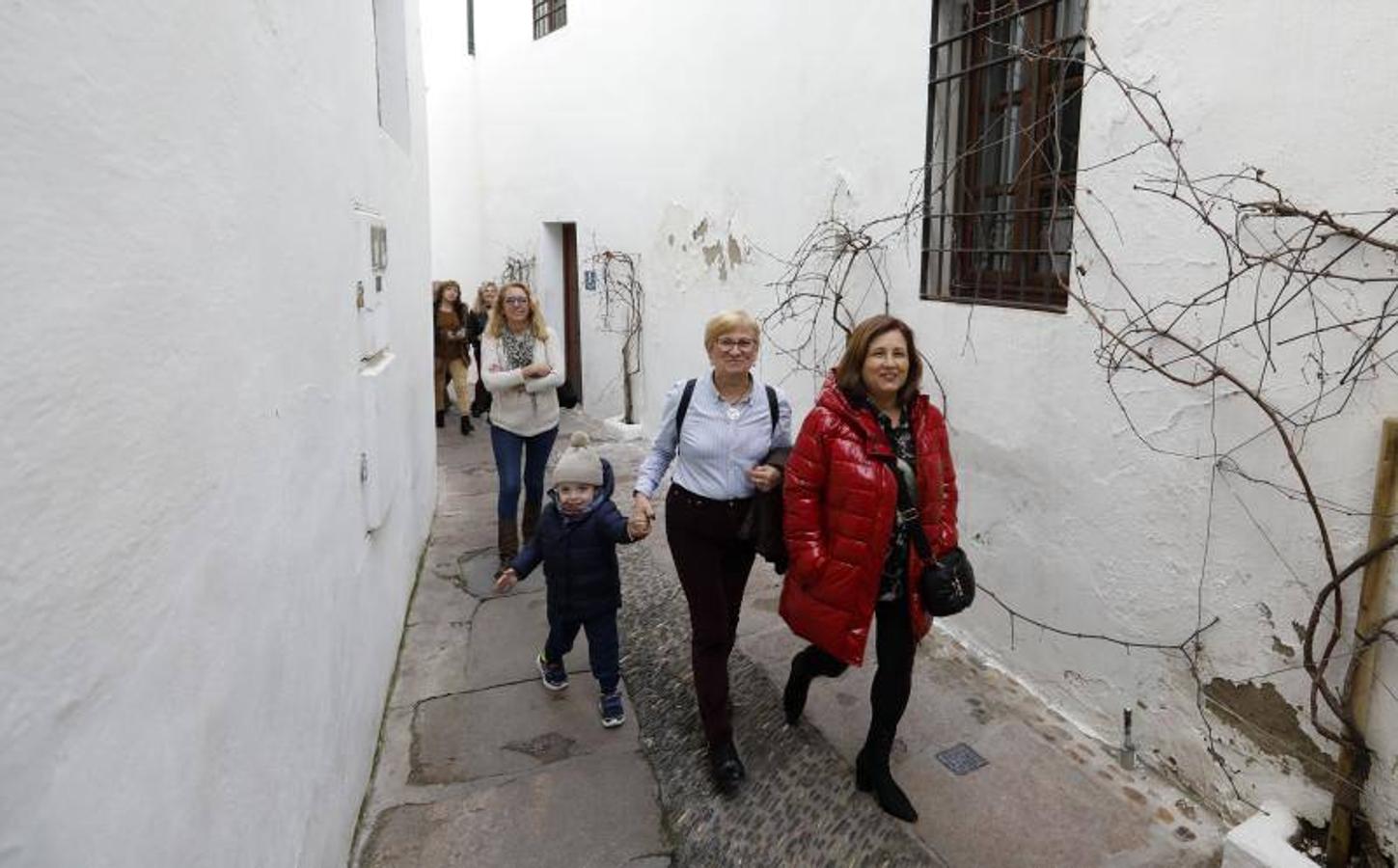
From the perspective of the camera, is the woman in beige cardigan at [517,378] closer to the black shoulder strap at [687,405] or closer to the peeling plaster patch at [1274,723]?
the black shoulder strap at [687,405]

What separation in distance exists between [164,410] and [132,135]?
1.31 ft

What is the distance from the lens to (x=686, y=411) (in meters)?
3.10

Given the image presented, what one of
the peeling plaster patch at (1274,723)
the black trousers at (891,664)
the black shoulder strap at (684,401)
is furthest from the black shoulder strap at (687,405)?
the peeling plaster patch at (1274,723)

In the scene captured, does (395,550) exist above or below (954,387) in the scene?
below

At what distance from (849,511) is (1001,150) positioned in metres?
2.09

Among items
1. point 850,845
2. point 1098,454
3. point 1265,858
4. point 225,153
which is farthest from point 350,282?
point 1265,858

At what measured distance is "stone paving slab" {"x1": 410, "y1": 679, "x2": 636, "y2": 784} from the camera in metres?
3.28

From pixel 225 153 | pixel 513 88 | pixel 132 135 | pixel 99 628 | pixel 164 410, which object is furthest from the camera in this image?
pixel 513 88

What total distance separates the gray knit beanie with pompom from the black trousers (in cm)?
113

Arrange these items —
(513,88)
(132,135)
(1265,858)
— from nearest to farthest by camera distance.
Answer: (132,135) < (1265,858) < (513,88)

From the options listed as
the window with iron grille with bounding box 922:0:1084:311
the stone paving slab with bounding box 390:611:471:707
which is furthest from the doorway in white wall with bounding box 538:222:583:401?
the window with iron grille with bounding box 922:0:1084:311

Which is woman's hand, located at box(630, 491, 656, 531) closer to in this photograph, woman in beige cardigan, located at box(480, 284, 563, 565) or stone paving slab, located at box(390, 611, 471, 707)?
stone paving slab, located at box(390, 611, 471, 707)

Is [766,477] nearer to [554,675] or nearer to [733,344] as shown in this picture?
[733,344]

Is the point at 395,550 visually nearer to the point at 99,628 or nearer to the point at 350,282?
the point at 350,282
